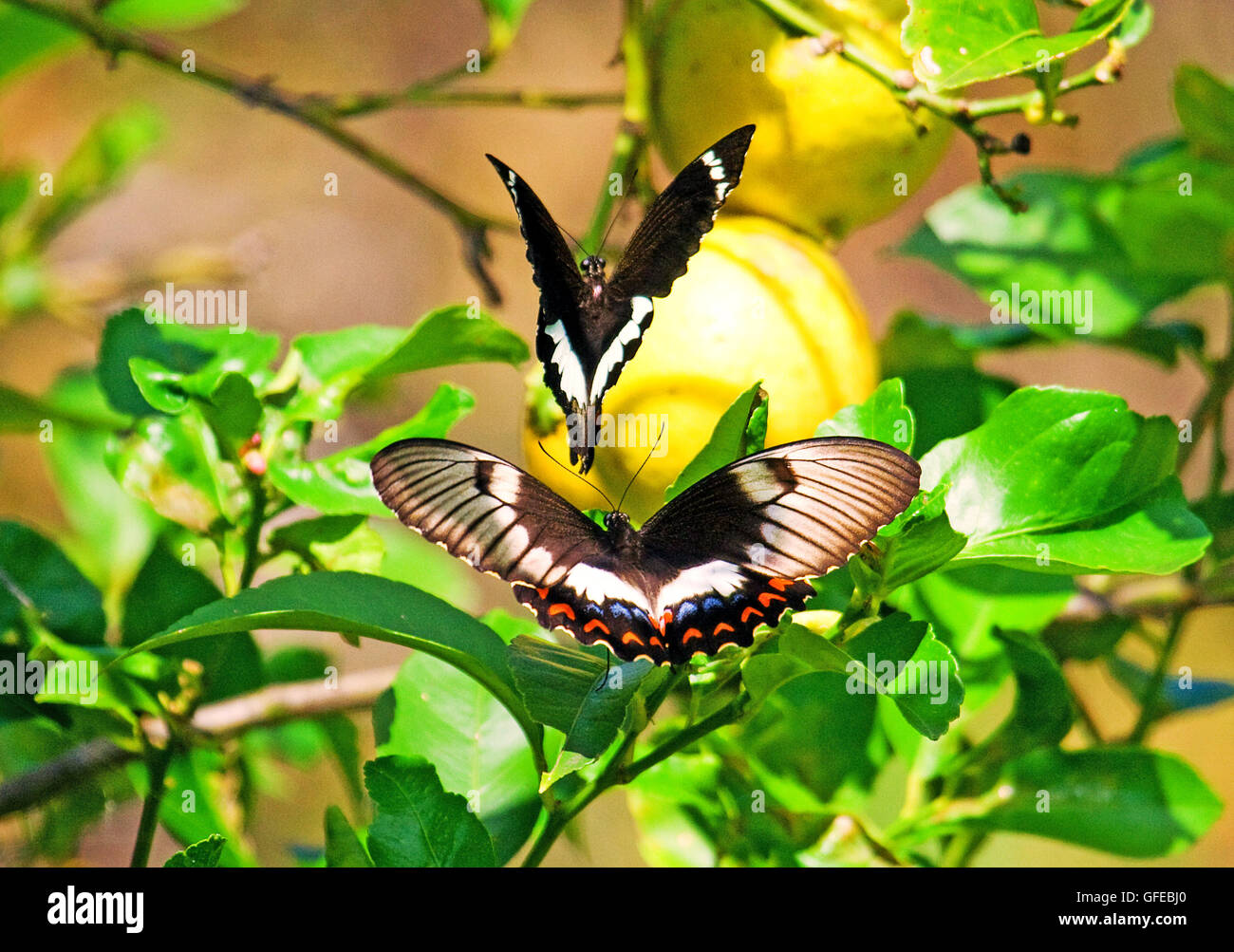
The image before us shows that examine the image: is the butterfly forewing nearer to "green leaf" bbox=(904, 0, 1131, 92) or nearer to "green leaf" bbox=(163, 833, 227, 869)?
"green leaf" bbox=(163, 833, 227, 869)

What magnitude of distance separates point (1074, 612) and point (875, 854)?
1.02 feet

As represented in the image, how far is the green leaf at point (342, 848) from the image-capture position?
1.87 feet

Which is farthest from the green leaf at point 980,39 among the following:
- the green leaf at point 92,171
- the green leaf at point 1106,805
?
the green leaf at point 92,171

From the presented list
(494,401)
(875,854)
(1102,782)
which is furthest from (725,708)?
(494,401)

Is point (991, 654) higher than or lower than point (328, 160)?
lower

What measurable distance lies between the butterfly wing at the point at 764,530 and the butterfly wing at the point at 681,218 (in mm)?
114

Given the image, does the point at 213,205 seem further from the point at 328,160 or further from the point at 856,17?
the point at 856,17

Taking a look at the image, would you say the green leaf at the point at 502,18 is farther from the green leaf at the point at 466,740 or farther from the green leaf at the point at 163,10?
the green leaf at the point at 466,740

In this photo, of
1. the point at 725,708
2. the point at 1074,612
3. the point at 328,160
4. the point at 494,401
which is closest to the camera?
the point at 725,708

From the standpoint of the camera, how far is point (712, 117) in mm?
745

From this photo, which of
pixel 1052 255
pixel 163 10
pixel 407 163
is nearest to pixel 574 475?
pixel 1052 255

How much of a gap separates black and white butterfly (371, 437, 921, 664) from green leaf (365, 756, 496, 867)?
11 centimetres
